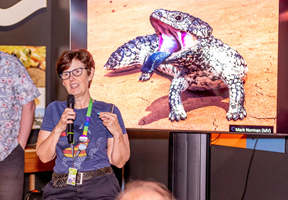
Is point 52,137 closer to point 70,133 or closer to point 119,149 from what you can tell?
point 70,133

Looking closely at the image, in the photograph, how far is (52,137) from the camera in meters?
1.61

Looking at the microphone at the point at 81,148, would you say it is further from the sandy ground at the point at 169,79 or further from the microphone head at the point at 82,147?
the sandy ground at the point at 169,79

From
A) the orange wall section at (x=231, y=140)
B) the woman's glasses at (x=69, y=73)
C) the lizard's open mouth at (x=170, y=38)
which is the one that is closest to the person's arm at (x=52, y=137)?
the woman's glasses at (x=69, y=73)

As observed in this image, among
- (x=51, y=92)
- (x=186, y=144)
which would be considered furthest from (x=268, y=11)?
(x=51, y=92)

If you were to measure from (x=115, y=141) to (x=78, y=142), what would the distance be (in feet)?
0.78

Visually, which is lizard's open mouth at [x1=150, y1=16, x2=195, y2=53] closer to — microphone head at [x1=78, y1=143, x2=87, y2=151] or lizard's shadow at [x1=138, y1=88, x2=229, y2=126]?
lizard's shadow at [x1=138, y1=88, x2=229, y2=126]

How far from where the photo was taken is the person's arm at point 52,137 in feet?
5.06

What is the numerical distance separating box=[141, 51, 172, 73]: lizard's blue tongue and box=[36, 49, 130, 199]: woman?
0.64 meters

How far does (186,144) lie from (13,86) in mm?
1500

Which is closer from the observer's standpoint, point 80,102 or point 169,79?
point 80,102

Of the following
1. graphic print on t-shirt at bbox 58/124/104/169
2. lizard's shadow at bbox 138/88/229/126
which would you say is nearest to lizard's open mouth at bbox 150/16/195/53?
lizard's shadow at bbox 138/88/229/126

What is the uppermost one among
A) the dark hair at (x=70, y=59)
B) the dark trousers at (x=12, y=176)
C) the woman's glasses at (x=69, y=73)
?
the dark hair at (x=70, y=59)

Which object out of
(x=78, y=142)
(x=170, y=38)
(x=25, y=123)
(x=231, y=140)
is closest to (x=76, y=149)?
(x=78, y=142)

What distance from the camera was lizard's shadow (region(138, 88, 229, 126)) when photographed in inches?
85.9
